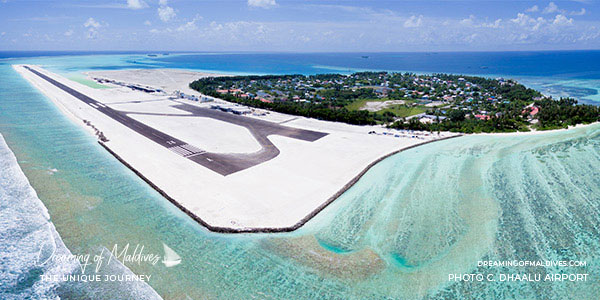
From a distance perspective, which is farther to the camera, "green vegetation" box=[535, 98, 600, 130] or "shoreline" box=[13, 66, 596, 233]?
"green vegetation" box=[535, 98, 600, 130]

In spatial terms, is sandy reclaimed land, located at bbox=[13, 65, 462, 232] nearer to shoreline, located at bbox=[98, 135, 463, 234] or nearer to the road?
shoreline, located at bbox=[98, 135, 463, 234]

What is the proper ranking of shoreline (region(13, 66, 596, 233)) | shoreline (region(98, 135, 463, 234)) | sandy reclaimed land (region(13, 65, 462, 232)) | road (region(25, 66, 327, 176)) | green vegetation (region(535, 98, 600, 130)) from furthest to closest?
green vegetation (region(535, 98, 600, 130)) < road (region(25, 66, 327, 176)) < sandy reclaimed land (region(13, 65, 462, 232)) < shoreline (region(13, 66, 596, 233)) < shoreline (region(98, 135, 463, 234))

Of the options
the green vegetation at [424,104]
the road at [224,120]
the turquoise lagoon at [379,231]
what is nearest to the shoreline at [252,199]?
the turquoise lagoon at [379,231]

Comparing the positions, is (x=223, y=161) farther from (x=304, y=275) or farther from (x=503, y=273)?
(x=503, y=273)

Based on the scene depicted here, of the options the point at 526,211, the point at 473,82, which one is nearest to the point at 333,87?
the point at 473,82

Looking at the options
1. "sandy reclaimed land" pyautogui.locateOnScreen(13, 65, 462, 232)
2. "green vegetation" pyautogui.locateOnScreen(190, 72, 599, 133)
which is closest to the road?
"sandy reclaimed land" pyautogui.locateOnScreen(13, 65, 462, 232)
